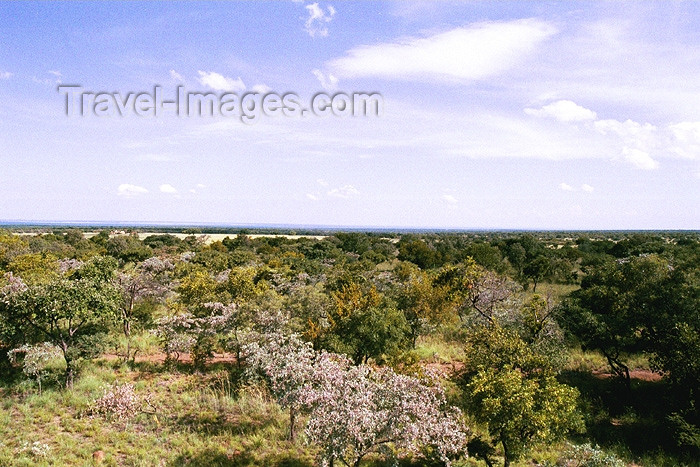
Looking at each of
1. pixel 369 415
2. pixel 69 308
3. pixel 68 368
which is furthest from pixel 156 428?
pixel 369 415

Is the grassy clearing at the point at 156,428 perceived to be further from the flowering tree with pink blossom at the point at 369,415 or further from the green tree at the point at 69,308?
the flowering tree with pink blossom at the point at 369,415

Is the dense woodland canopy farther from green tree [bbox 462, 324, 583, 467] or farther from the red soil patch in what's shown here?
the red soil patch

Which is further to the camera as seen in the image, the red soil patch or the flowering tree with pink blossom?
the red soil patch

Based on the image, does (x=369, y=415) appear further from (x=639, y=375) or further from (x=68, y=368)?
(x=639, y=375)

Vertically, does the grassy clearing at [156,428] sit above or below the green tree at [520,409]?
below

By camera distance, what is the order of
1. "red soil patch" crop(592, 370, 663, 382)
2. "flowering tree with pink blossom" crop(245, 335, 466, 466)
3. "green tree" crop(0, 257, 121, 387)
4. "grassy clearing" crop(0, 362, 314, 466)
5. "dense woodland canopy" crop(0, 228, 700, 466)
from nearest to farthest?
"flowering tree with pink blossom" crop(245, 335, 466, 466) → "dense woodland canopy" crop(0, 228, 700, 466) → "grassy clearing" crop(0, 362, 314, 466) → "green tree" crop(0, 257, 121, 387) → "red soil patch" crop(592, 370, 663, 382)

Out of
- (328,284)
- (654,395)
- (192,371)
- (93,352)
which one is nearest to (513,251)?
(328,284)

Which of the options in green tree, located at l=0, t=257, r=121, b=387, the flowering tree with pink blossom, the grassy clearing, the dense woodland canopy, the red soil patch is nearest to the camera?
the flowering tree with pink blossom

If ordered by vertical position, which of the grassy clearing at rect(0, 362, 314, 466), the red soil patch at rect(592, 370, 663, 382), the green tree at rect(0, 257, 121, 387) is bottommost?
the red soil patch at rect(592, 370, 663, 382)

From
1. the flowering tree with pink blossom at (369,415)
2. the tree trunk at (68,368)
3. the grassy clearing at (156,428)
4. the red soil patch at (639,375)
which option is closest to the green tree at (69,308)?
the tree trunk at (68,368)

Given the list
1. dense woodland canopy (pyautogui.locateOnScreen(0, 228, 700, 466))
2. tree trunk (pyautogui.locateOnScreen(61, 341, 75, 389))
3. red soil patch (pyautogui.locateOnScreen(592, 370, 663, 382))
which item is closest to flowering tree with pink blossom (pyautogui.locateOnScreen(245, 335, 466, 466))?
dense woodland canopy (pyautogui.locateOnScreen(0, 228, 700, 466))
